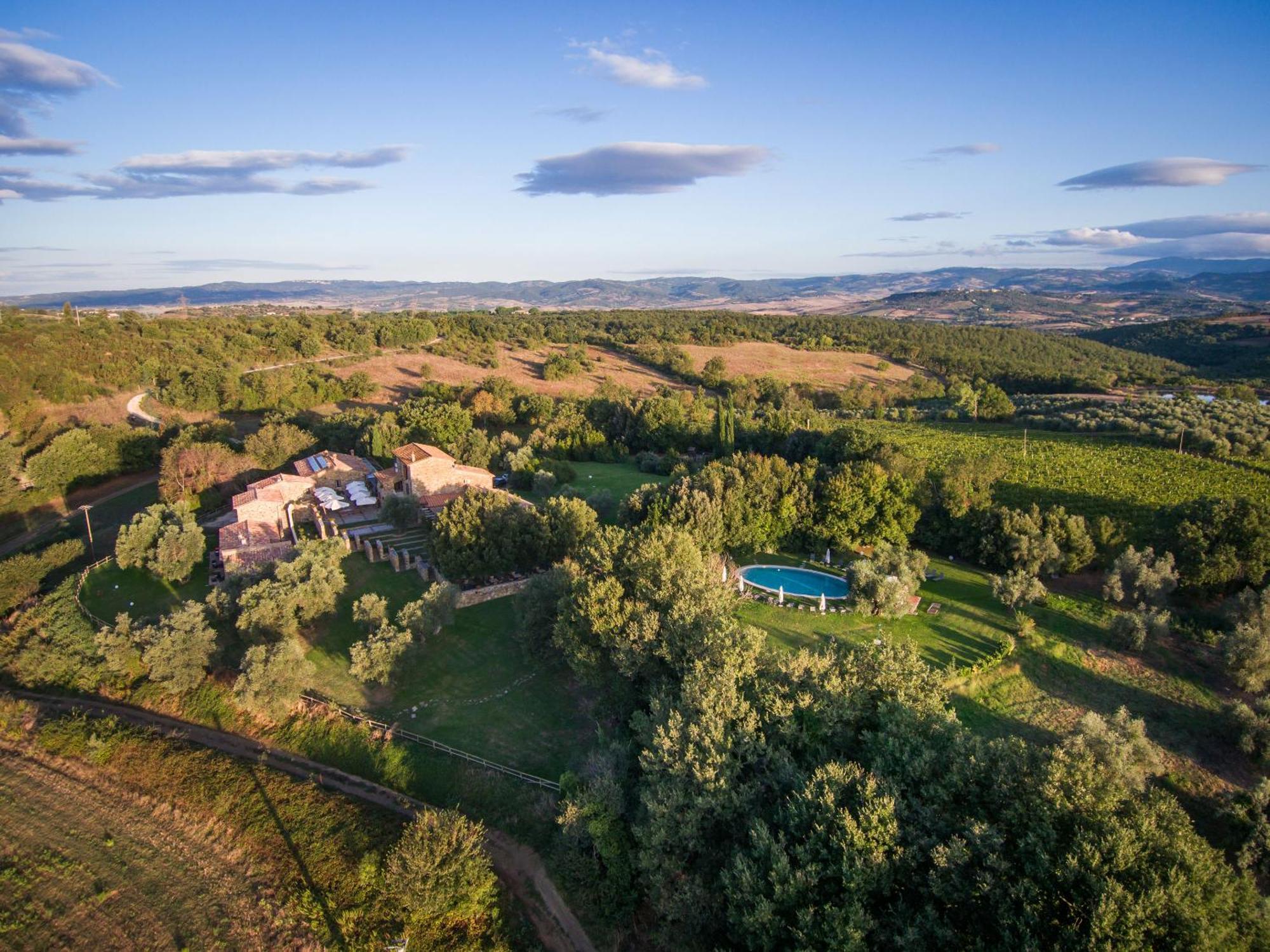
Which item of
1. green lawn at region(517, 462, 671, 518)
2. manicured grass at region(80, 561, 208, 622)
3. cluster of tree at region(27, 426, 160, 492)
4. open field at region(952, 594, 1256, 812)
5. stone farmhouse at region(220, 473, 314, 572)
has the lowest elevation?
open field at region(952, 594, 1256, 812)

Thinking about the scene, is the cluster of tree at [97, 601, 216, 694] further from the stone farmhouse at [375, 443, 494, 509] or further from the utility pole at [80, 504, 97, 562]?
the utility pole at [80, 504, 97, 562]

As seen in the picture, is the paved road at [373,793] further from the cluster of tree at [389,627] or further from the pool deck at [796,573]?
the pool deck at [796,573]

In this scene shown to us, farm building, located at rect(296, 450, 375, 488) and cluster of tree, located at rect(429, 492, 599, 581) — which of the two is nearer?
cluster of tree, located at rect(429, 492, 599, 581)

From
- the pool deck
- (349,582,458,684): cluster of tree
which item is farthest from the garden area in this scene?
(349,582,458,684): cluster of tree

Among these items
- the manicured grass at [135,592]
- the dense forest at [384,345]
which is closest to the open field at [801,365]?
the dense forest at [384,345]

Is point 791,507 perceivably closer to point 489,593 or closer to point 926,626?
point 926,626
